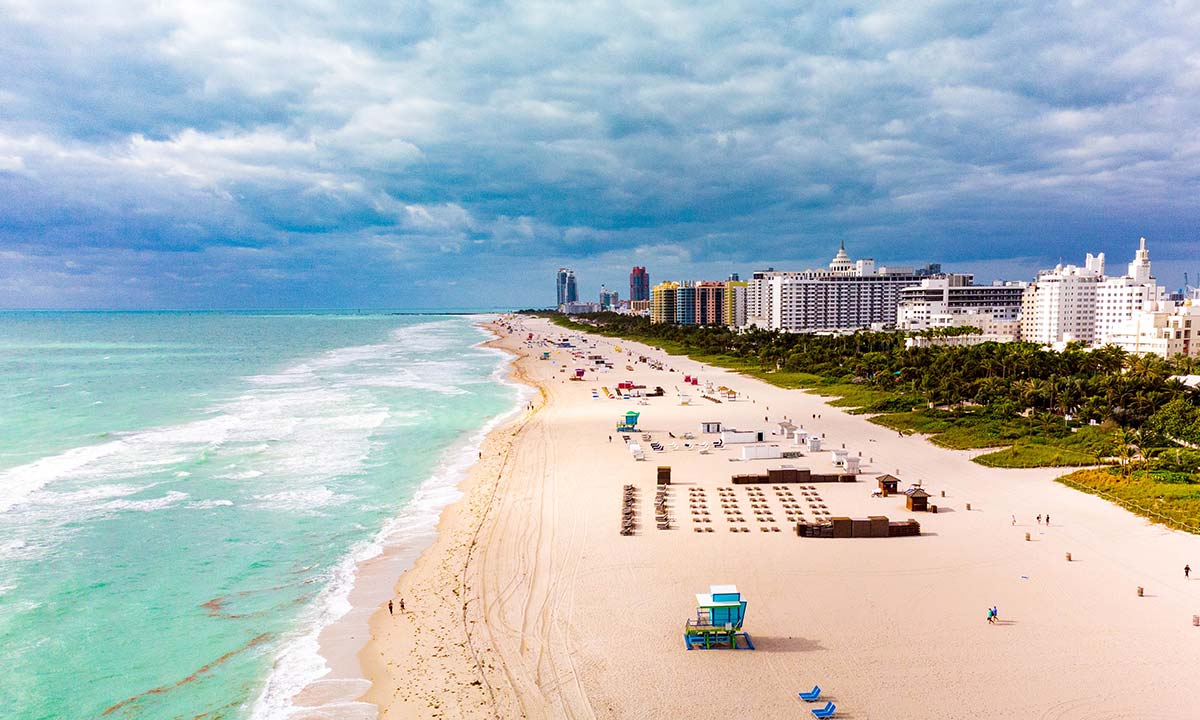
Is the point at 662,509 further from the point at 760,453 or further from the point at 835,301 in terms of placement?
the point at 835,301

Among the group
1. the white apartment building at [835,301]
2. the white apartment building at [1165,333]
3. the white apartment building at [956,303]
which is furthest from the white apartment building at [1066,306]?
the white apartment building at [835,301]

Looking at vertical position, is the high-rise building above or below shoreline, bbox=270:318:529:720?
above

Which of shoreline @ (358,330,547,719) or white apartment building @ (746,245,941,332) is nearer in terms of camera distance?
shoreline @ (358,330,547,719)

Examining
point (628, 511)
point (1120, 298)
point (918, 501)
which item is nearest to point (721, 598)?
point (628, 511)

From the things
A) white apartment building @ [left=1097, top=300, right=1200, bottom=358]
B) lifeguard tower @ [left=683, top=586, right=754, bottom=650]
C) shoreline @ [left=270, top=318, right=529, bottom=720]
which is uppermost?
white apartment building @ [left=1097, top=300, right=1200, bottom=358]

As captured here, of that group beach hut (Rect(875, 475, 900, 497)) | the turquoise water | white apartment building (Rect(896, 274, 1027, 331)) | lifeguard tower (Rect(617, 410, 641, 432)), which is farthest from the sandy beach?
white apartment building (Rect(896, 274, 1027, 331))

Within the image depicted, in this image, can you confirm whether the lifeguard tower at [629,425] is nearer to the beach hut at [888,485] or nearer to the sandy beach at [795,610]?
the sandy beach at [795,610]

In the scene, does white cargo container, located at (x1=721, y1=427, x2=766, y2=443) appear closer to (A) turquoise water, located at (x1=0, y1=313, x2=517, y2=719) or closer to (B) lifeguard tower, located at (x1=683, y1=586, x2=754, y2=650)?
(A) turquoise water, located at (x1=0, y1=313, x2=517, y2=719)
